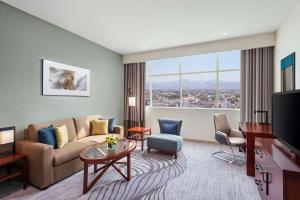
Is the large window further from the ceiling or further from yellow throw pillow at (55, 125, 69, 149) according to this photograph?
yellow throw pillow at (55, 125, 69, 149)

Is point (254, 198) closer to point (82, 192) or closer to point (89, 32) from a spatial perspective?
point (82, 192)

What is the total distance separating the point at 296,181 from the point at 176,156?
253 cm

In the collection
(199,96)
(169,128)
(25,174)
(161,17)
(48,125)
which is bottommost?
(25,174)

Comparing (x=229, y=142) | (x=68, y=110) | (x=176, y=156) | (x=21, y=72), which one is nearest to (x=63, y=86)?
(x=68, y=110)

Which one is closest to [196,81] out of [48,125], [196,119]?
[196,119]

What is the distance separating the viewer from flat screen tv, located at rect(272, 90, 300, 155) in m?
1.58

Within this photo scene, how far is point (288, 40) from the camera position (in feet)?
10.2

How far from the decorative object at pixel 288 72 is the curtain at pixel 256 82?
0.79 meters

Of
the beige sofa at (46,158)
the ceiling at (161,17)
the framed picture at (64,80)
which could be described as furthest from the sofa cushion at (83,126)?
the ceiling at (161,17)

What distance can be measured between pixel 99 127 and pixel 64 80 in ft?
4.52

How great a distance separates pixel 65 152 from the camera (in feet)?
9.09

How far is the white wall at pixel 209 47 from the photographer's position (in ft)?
13.3

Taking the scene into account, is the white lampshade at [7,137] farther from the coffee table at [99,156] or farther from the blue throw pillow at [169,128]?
the blue throw pillow at [169,128]

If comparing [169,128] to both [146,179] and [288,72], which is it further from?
[288,72]
